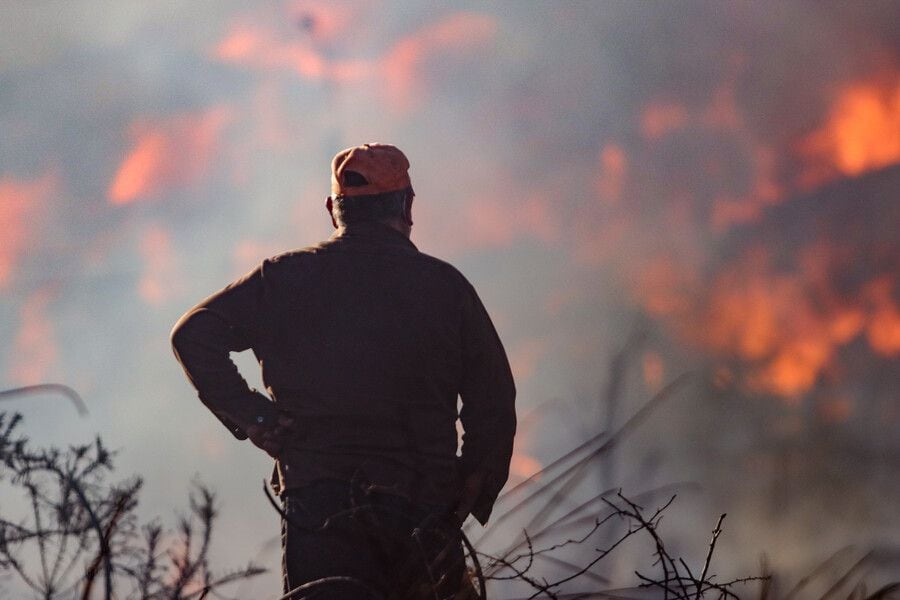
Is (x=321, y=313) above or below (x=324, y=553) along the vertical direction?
above

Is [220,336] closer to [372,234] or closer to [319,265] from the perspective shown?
[319,265]

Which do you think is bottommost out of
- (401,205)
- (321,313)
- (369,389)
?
(369,389)

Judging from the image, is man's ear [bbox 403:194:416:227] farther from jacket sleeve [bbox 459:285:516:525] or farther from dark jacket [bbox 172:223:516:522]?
jacket sleeve [bbox 459:285:516:525]

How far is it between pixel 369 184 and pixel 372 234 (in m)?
0.21

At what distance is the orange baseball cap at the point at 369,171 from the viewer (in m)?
4.85

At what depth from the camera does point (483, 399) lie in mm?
4750

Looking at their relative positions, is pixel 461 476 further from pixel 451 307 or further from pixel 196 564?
pixel 196 564

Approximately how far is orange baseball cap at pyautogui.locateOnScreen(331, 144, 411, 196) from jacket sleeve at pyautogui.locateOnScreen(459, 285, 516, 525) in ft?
1.85

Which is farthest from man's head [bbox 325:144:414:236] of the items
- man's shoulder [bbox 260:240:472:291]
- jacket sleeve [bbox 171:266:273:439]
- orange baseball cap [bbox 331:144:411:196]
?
jacket sleeve [bbox 171:266:273:439]

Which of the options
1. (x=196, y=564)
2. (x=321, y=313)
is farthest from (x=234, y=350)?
(x=196, y=564)

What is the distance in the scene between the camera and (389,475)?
14.5 ft

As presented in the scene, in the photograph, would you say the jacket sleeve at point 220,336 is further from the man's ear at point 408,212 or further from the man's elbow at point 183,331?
the man's ear at point 408,212

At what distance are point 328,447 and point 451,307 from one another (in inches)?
31.2

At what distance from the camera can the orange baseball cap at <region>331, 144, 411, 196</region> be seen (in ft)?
15.9
